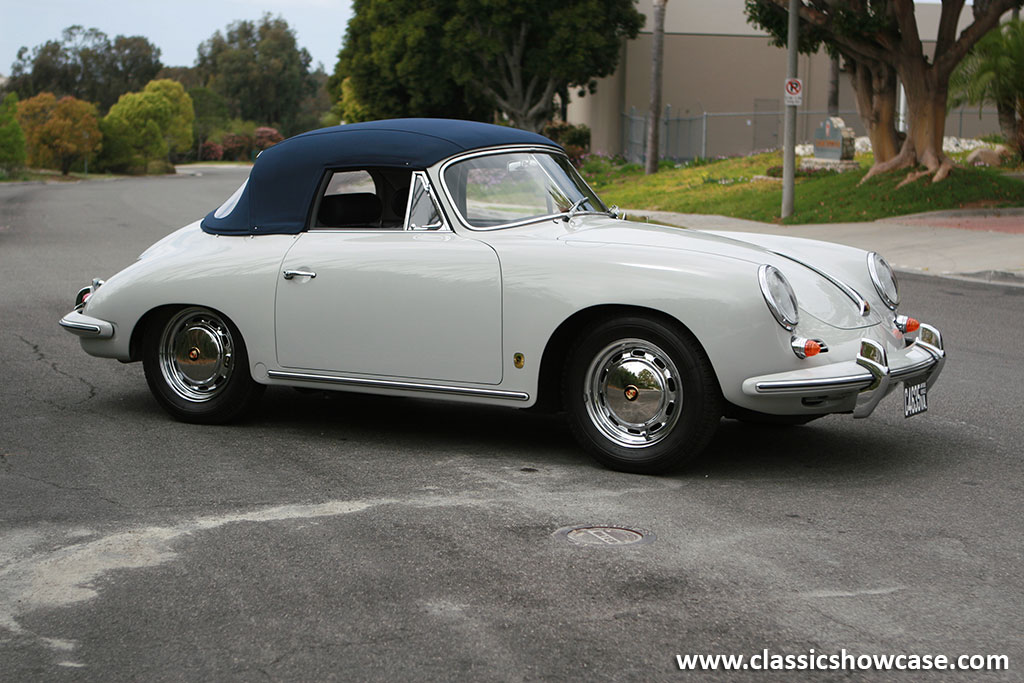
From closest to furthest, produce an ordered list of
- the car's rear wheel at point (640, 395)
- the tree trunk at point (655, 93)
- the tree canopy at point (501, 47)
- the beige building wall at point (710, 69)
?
1. the car's rear wheel at point (640, 395)
2. the tree trunk at point (655, 93)
3. the tree canopy at point (501, 47)
4. the beige building wall at point (710, 69)

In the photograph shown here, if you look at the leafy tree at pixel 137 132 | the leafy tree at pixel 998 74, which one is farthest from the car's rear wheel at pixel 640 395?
the leafy tree at pixel 137 132

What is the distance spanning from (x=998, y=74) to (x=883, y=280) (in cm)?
2147

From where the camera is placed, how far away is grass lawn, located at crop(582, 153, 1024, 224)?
21922 mm

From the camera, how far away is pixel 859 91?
A: 24.3m

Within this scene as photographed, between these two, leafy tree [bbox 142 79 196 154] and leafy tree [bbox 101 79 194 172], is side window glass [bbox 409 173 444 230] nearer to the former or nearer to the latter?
leafy tree [bbox 101 79 194 172]

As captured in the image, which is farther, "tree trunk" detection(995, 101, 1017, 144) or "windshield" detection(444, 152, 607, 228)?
"tree trunk" detection(995, 101, 1017, 144)

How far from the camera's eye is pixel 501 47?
37188 mm

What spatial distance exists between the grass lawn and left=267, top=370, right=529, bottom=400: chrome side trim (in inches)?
652

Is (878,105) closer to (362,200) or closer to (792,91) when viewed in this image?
(792,91)

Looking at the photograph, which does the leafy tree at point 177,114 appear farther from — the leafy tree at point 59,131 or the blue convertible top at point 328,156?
the blue convertible top at point 328,156

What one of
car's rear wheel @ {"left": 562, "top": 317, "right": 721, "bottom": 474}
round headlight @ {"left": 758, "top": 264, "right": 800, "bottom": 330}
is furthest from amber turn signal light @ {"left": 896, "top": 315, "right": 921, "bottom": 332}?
car's rear wheel @ {"left": 562, "top": 317, "right": 721, "bottom": 474}

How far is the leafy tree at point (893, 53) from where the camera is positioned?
21.7 metres

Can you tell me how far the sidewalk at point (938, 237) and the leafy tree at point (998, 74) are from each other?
5260mm

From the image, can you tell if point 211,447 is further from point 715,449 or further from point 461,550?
point 715,449
